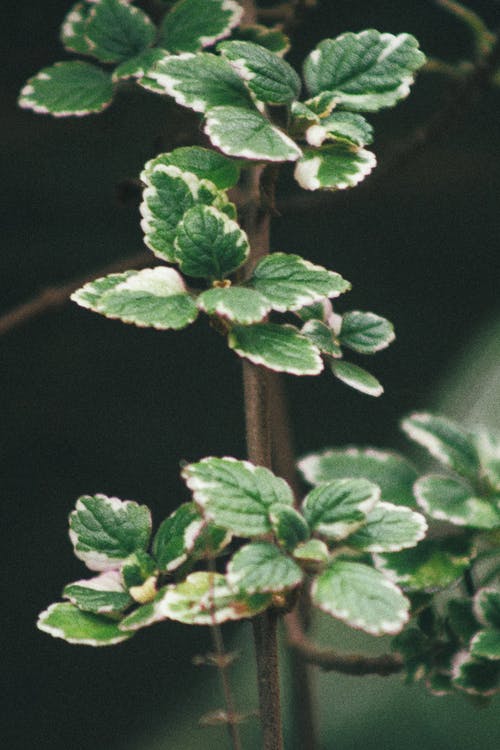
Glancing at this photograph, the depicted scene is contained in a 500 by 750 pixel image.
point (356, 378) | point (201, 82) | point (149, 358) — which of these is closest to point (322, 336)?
point (356, 378)

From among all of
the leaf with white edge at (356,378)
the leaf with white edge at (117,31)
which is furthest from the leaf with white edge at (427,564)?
the leaf with white edge at (117,31)

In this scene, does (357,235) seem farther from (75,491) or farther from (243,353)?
(243,353)

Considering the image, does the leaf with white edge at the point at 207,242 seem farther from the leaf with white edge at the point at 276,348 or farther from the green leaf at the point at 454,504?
the green leaf at the point at 454,504

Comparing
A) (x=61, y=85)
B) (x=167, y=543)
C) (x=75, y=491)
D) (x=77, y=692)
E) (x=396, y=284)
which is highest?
(x=61, y=85)

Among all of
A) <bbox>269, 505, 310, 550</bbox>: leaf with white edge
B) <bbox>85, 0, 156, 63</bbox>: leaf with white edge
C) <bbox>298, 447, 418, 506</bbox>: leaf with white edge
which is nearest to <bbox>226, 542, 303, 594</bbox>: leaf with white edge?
<bbox>269, 505, 310, 550</bbox>: leaf with white edge

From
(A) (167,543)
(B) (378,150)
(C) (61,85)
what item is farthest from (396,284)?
(A) (167,543)

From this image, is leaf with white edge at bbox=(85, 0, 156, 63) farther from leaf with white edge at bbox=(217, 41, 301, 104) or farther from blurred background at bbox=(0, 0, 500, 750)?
blurred background at bbox=(0, 0, 500, 750)

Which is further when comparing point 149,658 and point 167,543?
point 149,658
